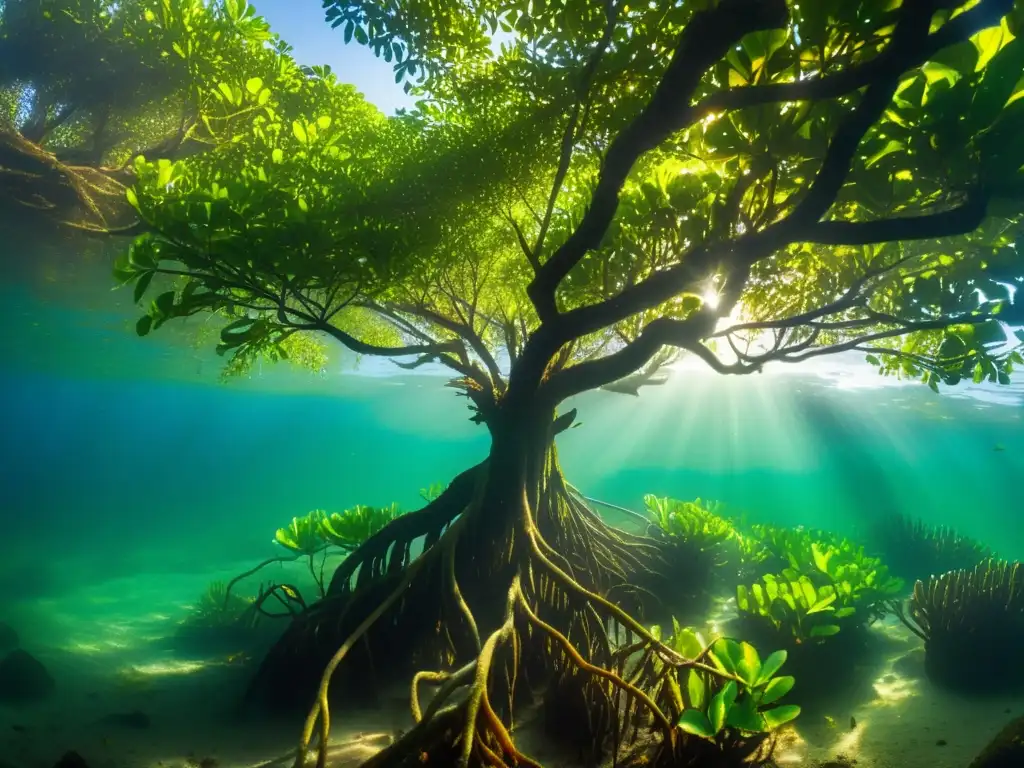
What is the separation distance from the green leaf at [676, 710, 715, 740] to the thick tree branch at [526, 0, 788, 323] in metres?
2.96

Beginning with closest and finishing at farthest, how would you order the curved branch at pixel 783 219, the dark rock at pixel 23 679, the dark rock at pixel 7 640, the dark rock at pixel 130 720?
the curved branch at pixel 783 219 → the dark rock at pixel 130 720 → the dark rock at pixel 23 679 → the dark rock at pixel 7 640

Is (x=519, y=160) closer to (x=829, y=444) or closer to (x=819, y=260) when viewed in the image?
(x=819, y=260)

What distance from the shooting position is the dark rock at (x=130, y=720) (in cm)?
460

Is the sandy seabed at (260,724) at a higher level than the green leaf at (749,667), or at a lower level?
lower

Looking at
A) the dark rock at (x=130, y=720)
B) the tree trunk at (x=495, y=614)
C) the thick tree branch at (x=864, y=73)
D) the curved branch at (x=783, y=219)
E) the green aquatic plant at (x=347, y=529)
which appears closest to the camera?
the thick tree branch at (x=864, y=73)

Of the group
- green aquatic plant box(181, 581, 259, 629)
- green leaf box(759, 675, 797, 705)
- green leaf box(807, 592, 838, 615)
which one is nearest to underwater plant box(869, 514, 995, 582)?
green leaf box(807, 592, 838, 615)

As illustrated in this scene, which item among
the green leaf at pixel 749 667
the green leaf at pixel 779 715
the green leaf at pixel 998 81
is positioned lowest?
the green leaf at pixel 779 715

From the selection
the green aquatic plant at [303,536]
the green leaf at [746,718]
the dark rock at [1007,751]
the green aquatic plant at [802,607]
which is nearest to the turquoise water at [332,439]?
the green aquatic plant at [303,536]

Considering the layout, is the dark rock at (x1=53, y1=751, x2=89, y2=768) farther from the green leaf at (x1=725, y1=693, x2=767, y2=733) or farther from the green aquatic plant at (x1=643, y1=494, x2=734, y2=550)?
the green aquatic plant at (x1=643, y1=494, x2=734, y2=550)

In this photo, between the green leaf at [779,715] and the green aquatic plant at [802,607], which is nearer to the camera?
the green leaf at [779,715]

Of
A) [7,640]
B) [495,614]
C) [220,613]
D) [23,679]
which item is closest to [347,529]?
[220,613]

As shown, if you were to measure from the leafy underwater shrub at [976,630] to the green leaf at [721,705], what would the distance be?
3.61 metres

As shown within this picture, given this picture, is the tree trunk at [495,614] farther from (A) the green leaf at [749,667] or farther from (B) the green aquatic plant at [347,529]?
(B) the green aquatic plant at [347,529]

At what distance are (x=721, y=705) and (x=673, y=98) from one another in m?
3.44
